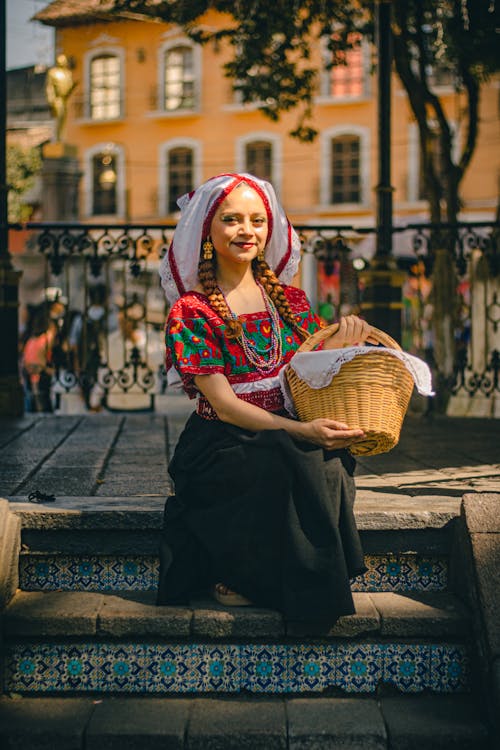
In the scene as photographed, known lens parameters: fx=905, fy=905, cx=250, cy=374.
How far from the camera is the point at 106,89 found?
111 ft

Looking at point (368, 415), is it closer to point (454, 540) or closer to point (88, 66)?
point (454, 540)

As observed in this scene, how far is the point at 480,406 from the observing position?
11016mm

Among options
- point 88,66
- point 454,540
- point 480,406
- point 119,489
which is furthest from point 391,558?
point 88,66

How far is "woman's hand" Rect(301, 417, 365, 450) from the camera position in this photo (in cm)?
317

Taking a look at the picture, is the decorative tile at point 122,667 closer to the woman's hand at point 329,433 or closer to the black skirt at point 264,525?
A: the black skirt at point 264,525

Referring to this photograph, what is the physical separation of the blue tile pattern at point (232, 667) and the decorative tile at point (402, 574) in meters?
0.32

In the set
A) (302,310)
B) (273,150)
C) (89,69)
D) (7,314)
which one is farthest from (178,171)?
(302,310)

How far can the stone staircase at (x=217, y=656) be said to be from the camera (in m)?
3.04

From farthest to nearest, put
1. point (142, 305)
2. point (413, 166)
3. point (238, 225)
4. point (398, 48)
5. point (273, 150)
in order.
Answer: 1. point (273, 150)
2. point (413, 166)
3. point (398, 48)
4. point (142, 305)
5. point (238, 225)

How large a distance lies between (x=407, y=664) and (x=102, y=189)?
32.2 m

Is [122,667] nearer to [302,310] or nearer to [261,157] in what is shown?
[302,310]

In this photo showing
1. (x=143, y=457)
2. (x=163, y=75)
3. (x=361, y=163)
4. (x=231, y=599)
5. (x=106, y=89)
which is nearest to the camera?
(x=231, y=599)

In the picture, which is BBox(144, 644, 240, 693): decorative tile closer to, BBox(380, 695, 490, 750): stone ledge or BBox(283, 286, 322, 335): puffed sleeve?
BBox(380, 695, 490, 750): stone ledge

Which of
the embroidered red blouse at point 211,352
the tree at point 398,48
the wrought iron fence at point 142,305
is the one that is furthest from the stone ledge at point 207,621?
the tree at point 398,48
